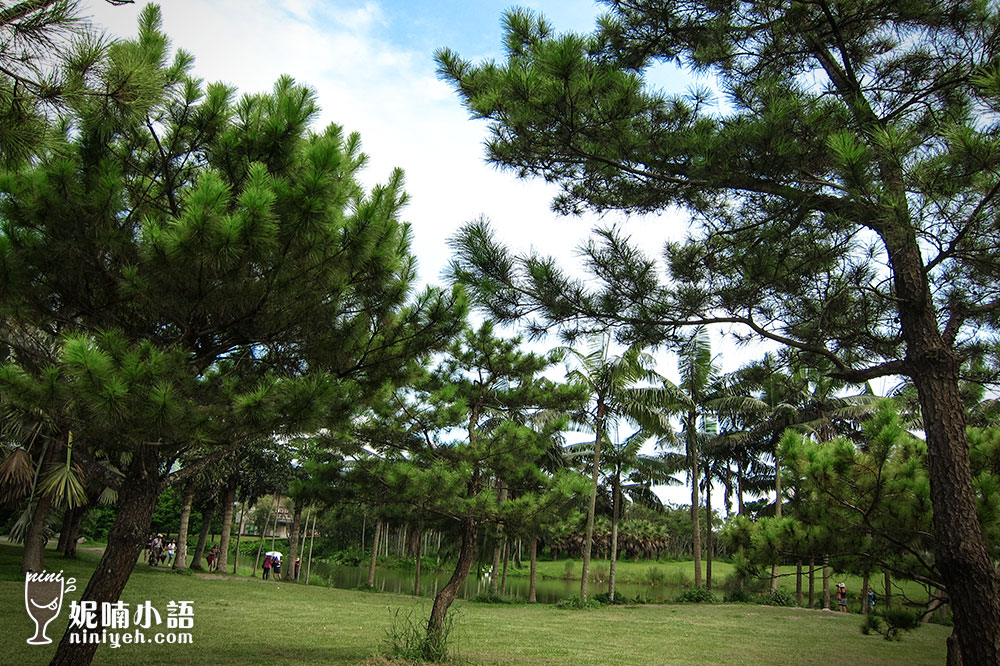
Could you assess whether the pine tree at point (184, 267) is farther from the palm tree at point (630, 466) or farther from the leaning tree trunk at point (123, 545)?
the palm tree at point (630, 466)

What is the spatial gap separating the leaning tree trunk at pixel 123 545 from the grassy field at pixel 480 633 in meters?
1.74

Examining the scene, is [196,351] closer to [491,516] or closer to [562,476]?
[491,516]

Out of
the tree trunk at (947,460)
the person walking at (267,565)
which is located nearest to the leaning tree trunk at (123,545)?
the tree trunk at (947,460)

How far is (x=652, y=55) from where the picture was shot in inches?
188

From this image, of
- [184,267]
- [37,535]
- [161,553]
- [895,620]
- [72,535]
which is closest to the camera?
[184,267]

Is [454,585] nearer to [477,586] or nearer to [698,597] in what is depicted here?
[698,597]

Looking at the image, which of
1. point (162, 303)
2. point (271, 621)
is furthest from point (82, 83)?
point (271, 621)

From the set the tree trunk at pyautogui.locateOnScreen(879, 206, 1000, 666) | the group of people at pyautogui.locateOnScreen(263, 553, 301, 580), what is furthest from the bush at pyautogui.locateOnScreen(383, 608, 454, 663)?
the group of people at pyautogui.locateOnScreen(263, 553, 301, 580)

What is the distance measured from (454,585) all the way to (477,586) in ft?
65.1

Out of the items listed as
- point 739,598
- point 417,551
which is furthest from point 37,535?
point 739,598

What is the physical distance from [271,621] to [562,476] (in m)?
5.10

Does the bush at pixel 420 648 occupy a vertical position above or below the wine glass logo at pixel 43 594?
below

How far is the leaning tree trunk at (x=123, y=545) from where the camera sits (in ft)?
13.6

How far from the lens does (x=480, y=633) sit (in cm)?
980
